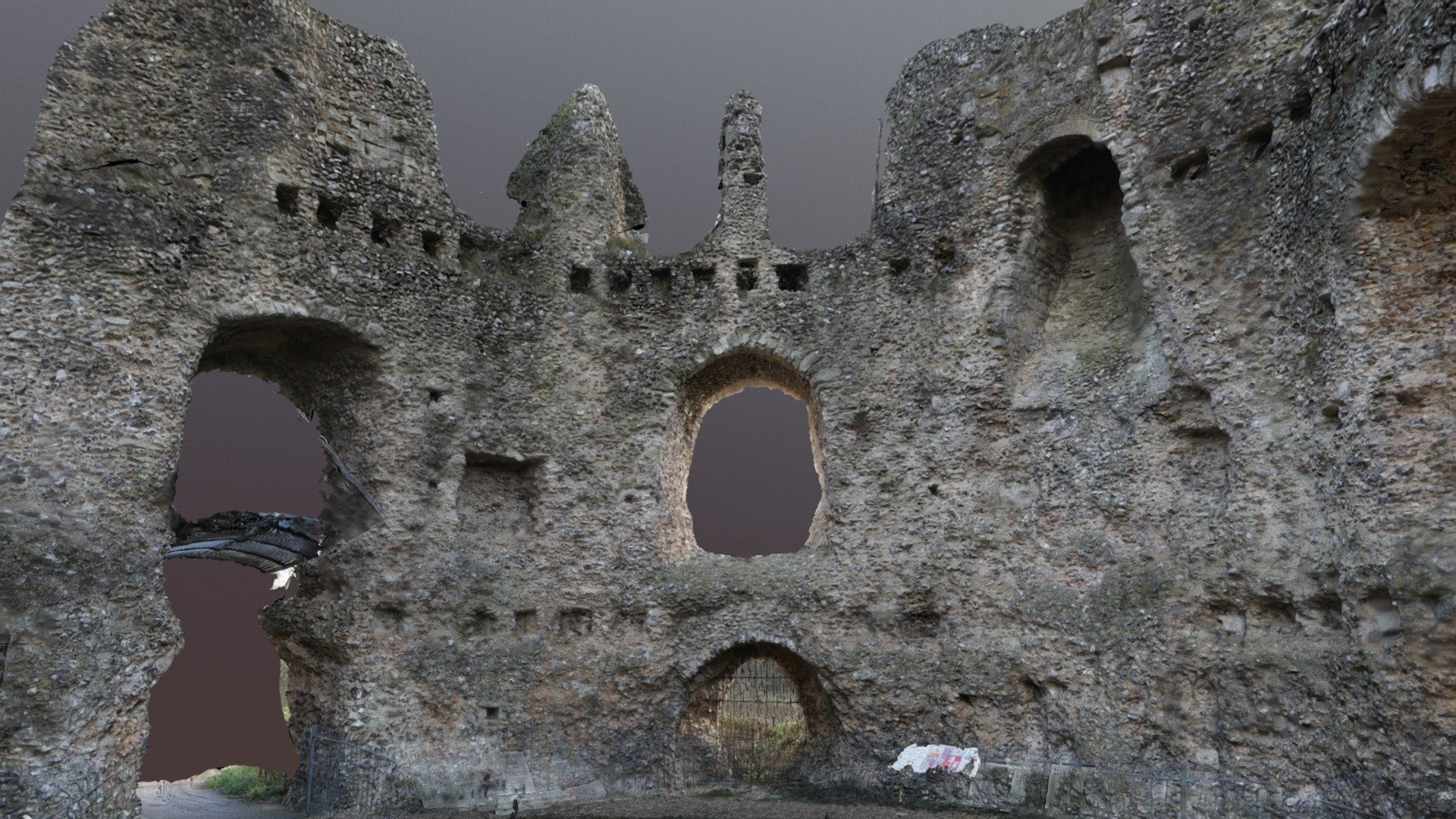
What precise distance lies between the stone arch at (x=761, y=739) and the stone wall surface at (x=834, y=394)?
0.17 meters

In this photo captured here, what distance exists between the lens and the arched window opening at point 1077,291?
42.4 ft

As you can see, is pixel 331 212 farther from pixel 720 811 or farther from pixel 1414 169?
pixel 1414 169

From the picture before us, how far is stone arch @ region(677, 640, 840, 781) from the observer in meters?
13.9

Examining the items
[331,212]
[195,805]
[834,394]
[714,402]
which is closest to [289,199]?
[331,212]

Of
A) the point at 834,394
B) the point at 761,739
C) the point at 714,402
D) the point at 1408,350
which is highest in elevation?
the point at 714,402

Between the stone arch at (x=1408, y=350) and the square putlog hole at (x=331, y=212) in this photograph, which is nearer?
the stone arch at (x=1408, y=350)

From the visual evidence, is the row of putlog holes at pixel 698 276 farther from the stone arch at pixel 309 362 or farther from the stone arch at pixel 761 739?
the stone arch at pixel 761 739

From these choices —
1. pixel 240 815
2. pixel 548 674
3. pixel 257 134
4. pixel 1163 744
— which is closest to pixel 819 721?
pixel 548 674

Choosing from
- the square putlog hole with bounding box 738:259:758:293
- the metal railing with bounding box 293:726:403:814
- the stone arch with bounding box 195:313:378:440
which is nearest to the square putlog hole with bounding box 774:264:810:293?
the square putlog hole with bounding box 738:259:758:293

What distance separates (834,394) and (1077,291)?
3754 mm

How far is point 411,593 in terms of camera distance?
43.0ft

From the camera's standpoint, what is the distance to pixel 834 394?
47.6 feet

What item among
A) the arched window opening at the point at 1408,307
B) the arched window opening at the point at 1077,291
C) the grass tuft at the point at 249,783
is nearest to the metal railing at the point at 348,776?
the grass tuft at the point at 249,783

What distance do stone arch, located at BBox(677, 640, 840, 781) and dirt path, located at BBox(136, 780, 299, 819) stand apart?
17.9 feet
